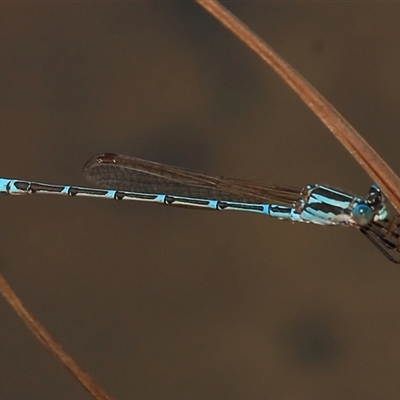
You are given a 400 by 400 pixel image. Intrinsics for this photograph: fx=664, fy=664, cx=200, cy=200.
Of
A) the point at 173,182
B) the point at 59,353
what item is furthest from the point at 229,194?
the point at 59,353

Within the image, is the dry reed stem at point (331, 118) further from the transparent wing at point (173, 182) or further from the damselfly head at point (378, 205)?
the transparent wing at point (173, 182)

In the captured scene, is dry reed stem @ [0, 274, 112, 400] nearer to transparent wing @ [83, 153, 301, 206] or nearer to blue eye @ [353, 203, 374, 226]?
transparent wing @ [83, 153, 301, 206]

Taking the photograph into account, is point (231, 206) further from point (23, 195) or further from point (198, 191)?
point (23, 195)

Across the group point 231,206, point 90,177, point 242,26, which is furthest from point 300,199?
point 90,177

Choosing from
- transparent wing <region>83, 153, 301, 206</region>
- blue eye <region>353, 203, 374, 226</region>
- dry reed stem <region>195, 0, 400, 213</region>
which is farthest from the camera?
transparent wing <region>83, 153, 301, 206</region>

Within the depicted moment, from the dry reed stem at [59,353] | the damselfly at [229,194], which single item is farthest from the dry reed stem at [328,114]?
the dry reed stem at [59,353]

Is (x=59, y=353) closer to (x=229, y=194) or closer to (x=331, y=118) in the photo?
(x=229, y=194)

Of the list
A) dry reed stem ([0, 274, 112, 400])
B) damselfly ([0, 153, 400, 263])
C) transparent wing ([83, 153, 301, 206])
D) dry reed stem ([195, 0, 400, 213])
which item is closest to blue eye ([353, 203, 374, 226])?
damselfly ([0, 153, 400, 263])
